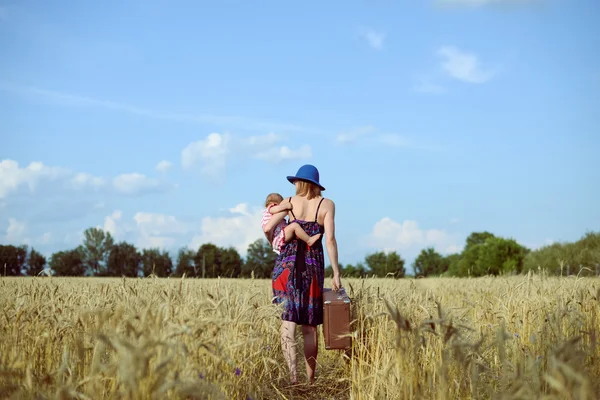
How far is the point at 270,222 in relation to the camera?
5633 millimetres

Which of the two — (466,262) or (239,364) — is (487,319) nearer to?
(239,364)

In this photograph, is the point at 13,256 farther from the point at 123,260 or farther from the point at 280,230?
the point at 280,230

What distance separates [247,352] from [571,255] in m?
25.9

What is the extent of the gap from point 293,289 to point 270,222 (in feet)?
2.38

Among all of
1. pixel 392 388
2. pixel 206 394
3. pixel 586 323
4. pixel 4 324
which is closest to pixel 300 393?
pixel 392 388

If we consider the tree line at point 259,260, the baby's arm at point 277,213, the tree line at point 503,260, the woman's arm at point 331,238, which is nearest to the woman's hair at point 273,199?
the baby's arm at point 277,213

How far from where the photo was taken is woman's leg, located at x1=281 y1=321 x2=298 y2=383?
533 centimetres

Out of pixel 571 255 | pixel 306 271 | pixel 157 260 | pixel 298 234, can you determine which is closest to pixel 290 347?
pixel 306 271

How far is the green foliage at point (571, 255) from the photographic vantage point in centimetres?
2577

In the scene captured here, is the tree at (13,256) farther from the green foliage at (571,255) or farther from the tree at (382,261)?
the green foliage at (571,255)

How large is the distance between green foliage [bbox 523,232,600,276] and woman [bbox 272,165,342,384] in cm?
2255

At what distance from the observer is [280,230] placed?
597cm

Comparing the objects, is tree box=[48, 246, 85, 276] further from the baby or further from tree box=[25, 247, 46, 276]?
the baby

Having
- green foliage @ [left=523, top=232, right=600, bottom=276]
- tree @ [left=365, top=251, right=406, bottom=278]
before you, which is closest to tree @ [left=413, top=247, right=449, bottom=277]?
tree @ [left=365, top=251, right=406, bottom=278]
